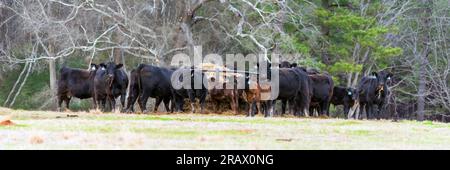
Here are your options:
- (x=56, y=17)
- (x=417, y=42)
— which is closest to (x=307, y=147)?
(x=56, y=17)

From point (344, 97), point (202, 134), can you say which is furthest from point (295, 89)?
point (202, 134)

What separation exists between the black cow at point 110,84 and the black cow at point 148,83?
343mm

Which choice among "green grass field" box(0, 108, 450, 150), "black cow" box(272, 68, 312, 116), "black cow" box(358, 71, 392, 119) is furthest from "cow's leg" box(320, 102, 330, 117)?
"green grass field" box(0, 108, 450, 150)

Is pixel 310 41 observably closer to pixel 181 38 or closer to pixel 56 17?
pixel 181 38

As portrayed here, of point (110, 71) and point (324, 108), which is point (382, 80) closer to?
point (324, 108)

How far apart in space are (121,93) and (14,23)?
17.9 meters

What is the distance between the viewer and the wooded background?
4422cm

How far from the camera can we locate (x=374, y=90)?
103 ft

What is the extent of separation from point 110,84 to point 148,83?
1.18 metres

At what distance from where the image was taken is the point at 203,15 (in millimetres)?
47750

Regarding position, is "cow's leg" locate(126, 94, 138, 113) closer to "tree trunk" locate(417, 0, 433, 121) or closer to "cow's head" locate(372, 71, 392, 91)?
"cow's head" locate(372, 71, 392, 91)

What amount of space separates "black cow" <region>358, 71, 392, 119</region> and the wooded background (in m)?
10.2
